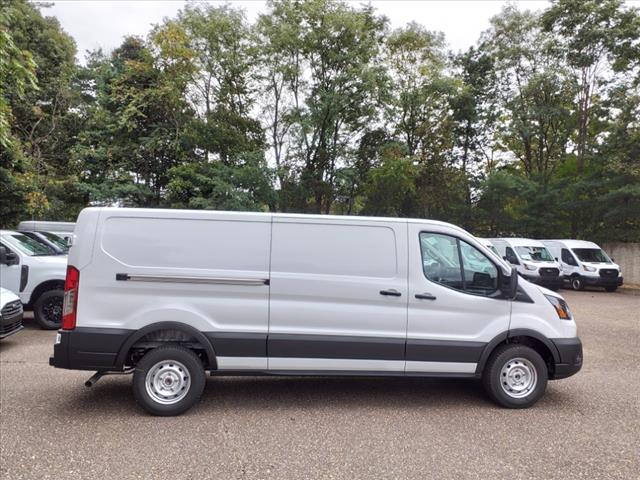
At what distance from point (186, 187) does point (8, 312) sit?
15.0 metres

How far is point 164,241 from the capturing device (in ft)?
14.9

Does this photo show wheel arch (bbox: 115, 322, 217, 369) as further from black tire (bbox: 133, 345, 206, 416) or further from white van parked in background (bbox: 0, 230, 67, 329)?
white van parked in background (bbox: 0, 230, 67, 329)

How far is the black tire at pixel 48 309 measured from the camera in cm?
852

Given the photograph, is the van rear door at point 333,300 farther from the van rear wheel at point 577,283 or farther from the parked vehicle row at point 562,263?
the van rear wheel at point 577,283

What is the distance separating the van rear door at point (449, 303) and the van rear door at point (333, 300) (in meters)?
0.15

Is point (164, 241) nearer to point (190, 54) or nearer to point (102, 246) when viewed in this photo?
point (102, 246)

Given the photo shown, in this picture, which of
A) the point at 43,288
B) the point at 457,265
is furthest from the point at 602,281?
the point at 43,288

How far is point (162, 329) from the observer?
4477 mm

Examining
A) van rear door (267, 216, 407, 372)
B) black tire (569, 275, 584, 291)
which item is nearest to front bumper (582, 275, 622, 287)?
black tire (569, 275, 584, 291)

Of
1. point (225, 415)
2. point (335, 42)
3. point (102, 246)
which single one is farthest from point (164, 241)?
point (335, 42)

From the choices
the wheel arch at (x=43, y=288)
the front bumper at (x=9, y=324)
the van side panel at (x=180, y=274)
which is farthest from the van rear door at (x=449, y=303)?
the wheel arch at (x=43, y=288)

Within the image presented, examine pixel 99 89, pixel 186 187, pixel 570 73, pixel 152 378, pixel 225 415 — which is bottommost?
pixel 225 415

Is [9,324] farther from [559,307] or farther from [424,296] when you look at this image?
[559,307]

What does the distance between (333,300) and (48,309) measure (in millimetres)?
6628
